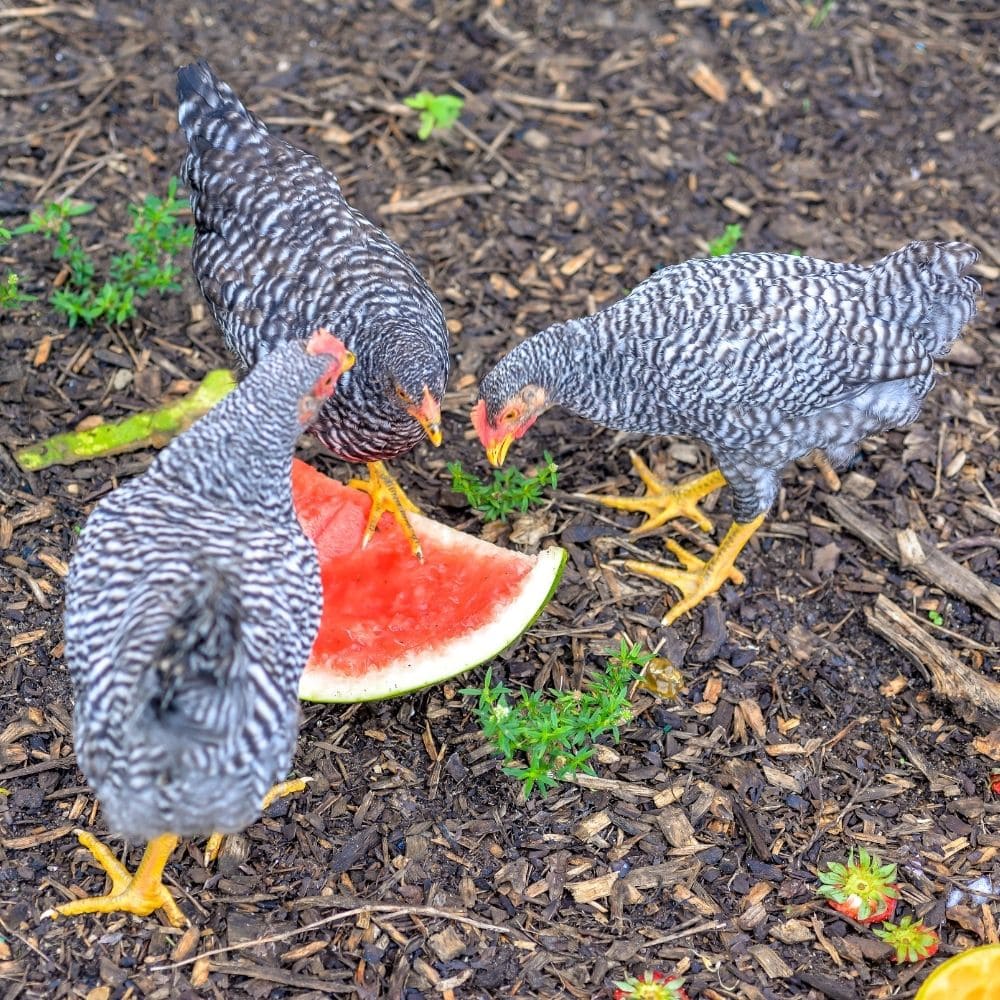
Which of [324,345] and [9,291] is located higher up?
[324,345]

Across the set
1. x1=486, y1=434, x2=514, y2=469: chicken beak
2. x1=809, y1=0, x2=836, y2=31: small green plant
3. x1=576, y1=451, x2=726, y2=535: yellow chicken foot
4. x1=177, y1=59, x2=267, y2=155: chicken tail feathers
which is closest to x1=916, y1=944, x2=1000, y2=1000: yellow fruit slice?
x1=576, y1=451, x2=726, y2=535: yellow chicken foot

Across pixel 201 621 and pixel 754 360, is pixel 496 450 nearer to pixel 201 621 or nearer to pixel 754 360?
pixel 754 360

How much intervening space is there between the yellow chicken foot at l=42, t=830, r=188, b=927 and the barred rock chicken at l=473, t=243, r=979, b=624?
7.30 ft

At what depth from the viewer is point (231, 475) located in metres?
4.07

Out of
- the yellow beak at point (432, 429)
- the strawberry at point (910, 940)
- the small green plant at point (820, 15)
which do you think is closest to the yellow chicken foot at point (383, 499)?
the yellow beak at point (432, 429)

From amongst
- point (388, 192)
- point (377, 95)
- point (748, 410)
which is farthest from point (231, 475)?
point (377, 95)

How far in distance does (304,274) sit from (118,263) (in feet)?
5.33

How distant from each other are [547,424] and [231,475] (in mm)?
2622

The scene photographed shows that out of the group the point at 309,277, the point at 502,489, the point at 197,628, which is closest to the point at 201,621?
the point at 197,628

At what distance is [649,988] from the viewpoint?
3.91 m

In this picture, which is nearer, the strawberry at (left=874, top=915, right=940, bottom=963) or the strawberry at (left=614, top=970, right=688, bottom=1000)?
the strawberry at (left=614, top=970, right=688, bottom=1000)

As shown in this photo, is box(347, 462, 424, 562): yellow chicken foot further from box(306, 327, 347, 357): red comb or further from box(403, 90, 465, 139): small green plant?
box(403, 90, 465, 139): small green plant

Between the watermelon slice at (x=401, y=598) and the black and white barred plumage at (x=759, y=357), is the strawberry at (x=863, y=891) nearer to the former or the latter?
the watermelon slice at (x=401, y=598)

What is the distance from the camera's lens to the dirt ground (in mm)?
4309
